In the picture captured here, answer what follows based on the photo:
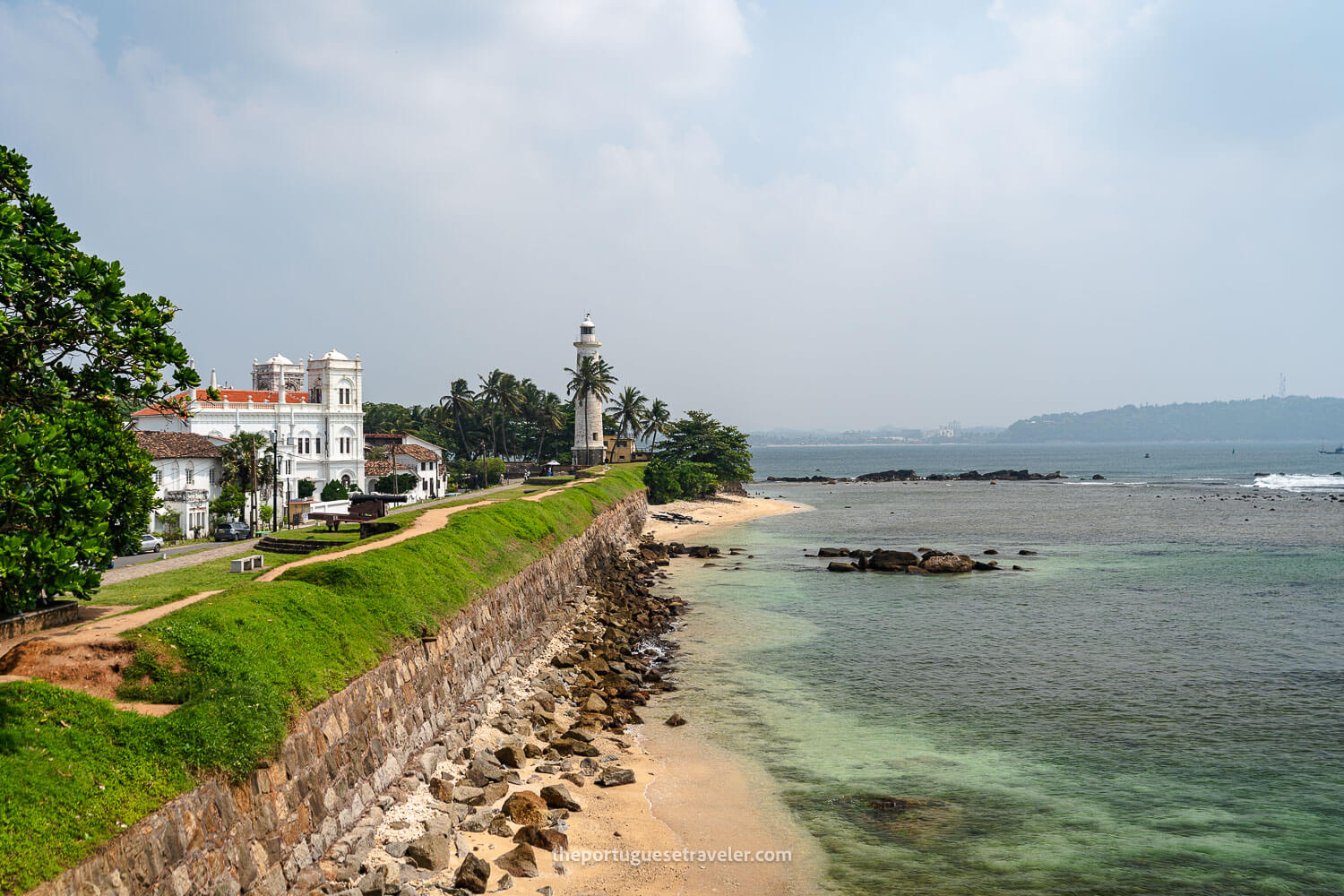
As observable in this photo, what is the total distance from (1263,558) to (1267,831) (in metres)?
48.2

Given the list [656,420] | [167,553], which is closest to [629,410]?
[656,420]

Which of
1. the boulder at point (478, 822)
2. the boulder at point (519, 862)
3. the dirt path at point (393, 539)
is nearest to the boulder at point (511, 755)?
the boulder at point (478, 822)

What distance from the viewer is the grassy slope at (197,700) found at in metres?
10.2

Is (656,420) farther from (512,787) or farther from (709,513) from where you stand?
(512,787)

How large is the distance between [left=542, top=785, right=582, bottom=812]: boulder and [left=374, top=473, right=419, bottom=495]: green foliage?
59.7 m

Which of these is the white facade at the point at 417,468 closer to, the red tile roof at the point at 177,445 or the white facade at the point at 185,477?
the red tile roof at the point at 177,445

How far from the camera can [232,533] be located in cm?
4981

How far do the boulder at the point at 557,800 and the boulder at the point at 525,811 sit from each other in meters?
0.43

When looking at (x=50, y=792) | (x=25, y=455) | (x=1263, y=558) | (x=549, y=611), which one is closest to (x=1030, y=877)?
(x=50, y=792)

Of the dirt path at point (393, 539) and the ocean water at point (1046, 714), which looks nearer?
the ocean water at point (1046, 714)

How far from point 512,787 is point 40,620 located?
37.1 ft

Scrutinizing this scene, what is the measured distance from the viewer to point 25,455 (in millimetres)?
11695

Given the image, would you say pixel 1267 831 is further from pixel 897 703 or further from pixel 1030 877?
pixel 897 703

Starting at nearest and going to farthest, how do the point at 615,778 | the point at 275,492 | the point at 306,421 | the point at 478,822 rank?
the point at 478,822 → the point at 615,778 → the point at 275,492 → the point at 306,421
